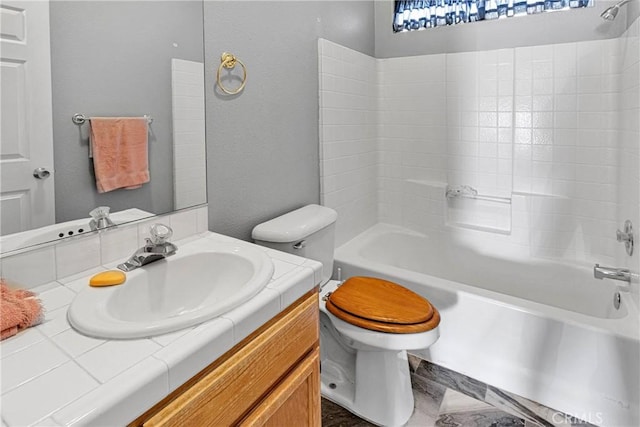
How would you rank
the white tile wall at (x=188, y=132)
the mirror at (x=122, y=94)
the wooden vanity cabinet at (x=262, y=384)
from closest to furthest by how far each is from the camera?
the wooden vanity cabinet at (x=262, y=384) → the mirror at (x=122, y=94) → the white tile wall at (x=188, y=132)

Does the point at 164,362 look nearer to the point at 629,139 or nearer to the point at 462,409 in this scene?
the point at 462,409

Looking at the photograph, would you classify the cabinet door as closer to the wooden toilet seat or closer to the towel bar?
the wooden toilet seat

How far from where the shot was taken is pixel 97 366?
0.62 meters

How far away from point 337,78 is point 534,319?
1601mm

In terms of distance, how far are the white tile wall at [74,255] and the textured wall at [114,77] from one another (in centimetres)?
7

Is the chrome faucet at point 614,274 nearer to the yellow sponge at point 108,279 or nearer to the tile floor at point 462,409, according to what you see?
the tile floor at point 462,409

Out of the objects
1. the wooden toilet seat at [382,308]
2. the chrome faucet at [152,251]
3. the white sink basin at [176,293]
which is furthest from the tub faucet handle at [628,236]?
the chrome faucet at [152,251]

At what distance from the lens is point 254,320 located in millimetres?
815

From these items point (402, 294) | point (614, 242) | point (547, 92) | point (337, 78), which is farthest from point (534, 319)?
point (337, 78)

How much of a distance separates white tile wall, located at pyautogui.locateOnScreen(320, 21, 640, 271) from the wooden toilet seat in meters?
0.71

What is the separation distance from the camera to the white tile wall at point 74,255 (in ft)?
2.98

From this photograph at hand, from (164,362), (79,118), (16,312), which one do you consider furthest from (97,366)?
(79,118)

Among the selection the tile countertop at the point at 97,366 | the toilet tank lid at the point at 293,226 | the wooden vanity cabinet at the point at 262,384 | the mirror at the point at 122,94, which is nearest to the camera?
the tile countertop at the point at 97,366

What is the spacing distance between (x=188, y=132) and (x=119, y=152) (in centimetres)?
26
